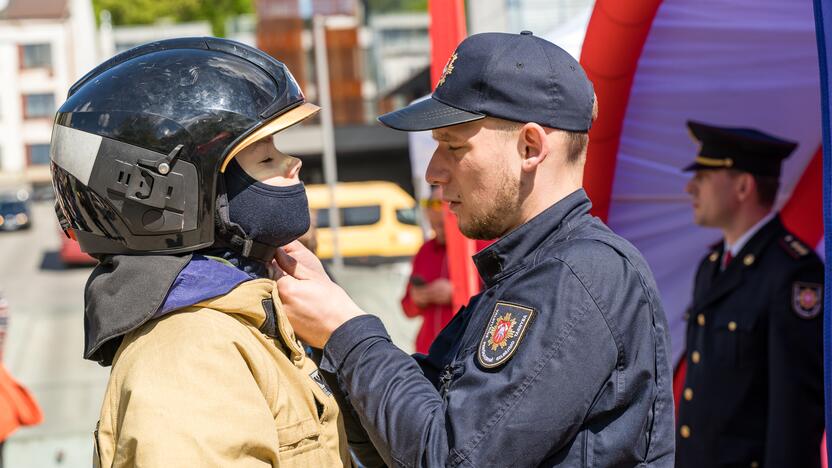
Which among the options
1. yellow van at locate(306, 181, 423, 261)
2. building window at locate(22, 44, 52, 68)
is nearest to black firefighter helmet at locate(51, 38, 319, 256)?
yellow van at locate(306, 181, 423, 261)

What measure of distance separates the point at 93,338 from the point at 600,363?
0.94 metres

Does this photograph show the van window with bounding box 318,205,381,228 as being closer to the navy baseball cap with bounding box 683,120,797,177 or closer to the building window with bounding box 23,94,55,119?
the navy baseball cap with bounding box 683,120,797,177

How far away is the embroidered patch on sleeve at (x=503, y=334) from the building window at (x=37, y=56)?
46.0 metres

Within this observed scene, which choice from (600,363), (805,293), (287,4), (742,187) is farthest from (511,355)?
(287,4)

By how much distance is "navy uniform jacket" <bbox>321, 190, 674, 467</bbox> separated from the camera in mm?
1531

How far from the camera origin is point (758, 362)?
10.8ft

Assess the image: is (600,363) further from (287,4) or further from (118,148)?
(287,4)

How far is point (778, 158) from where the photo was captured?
3.61m

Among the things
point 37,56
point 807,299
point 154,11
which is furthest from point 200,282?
point 154,11

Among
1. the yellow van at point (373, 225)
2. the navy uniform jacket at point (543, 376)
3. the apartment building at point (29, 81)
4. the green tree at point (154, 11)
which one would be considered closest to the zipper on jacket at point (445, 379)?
the navy uniform jacket at point (543, 376)

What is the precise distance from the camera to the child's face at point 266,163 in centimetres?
181

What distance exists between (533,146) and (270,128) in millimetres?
533

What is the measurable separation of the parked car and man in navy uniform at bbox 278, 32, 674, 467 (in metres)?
28.5

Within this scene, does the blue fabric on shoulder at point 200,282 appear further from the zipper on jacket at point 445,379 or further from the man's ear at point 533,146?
the man's ear at point 533,146
